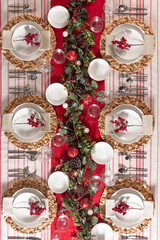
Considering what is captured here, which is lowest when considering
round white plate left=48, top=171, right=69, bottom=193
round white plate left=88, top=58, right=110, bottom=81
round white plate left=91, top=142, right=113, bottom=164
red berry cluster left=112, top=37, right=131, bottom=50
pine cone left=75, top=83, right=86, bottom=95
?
round white plate left=48, top=171, right=69, bottom=193

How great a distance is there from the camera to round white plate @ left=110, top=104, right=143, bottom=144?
2963 mm

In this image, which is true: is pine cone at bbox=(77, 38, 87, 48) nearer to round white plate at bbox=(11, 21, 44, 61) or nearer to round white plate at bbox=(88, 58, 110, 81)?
round white plate at bbox=(88, 58, 110, 81)

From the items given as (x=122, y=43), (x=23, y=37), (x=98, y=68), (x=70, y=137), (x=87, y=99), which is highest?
(x=23, y=37)

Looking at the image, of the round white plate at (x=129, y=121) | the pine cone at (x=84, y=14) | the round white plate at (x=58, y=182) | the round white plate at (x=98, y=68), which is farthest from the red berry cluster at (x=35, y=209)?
the pine cone at (x=84, y=14)

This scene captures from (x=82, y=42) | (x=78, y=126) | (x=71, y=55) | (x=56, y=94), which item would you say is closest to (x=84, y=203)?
(x=78, y=126)

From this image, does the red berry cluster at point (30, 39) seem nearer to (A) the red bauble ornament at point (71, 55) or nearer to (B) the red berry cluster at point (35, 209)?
(A) the red bauble ornament at point (71, 55)

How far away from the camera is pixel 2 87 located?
3135 millimetres

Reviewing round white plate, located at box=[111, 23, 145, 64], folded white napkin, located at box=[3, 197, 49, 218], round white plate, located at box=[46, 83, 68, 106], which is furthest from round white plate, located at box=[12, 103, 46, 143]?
round white plate, located at box=[111, 23, 145, 64]

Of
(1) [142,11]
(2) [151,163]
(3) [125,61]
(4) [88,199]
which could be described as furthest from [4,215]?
(1) [142,11]

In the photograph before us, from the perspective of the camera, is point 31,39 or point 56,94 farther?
point 56,94

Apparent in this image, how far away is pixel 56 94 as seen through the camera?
3.02 meters

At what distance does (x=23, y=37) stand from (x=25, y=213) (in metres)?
2.00

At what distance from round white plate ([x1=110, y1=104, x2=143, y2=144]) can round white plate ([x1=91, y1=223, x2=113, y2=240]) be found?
98 cm

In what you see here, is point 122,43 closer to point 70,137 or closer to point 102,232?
point 70,137
